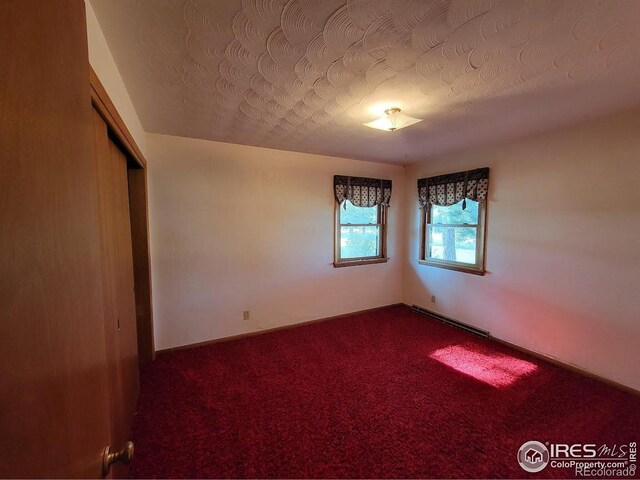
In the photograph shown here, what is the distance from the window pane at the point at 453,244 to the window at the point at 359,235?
0.73m

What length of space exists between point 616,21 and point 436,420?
2457mm

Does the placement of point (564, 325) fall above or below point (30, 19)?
below

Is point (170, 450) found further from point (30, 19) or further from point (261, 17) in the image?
point (261, 17)

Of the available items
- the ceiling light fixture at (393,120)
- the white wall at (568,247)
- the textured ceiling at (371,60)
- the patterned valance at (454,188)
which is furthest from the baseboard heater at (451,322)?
the ceiling light fixture at (393,120)

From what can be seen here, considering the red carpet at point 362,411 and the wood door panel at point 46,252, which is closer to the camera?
the wood door panel at point 46,252

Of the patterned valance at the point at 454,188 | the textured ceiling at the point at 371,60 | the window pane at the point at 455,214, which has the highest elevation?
the textured ceiling at the point at 371,60

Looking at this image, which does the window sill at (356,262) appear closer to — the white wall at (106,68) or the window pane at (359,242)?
the window pane at (359,242)

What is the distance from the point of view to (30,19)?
1.37ft

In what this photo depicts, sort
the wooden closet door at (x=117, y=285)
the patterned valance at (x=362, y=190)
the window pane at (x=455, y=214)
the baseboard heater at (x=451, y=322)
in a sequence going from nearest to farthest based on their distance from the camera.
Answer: the wooden closet door at (x=117, y=285) < the baseboard heater at (x=451, y=322) < the window pane at (x=455, y=214) < the patterned valance at (x=362, y=190)

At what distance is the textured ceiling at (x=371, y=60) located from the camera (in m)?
1.19

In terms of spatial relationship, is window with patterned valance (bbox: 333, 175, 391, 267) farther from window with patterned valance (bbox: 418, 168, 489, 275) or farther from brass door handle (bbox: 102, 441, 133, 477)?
brass door handle (bbox: 102, 441, 133, 477)

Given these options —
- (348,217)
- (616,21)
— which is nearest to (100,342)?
(616,21)

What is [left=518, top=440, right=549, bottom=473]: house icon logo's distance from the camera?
159 centimetres

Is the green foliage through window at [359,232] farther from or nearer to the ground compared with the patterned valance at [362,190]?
nearer to the ground
